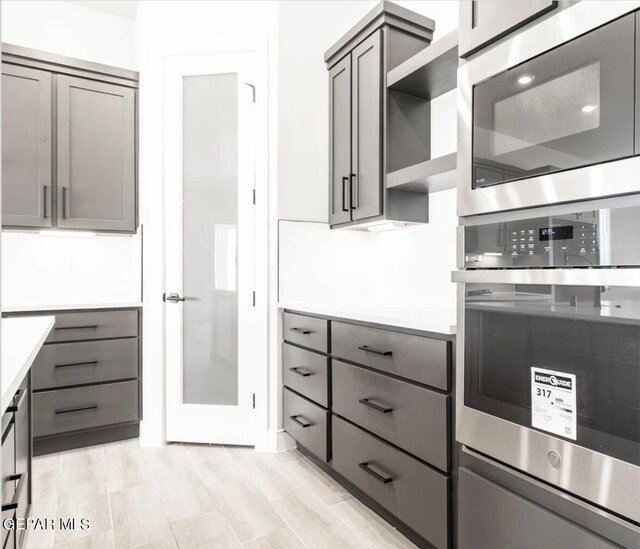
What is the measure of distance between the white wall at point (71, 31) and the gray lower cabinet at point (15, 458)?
2681mm

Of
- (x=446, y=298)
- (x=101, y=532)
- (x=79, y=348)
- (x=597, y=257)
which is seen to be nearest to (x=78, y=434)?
(x=79, y=348)

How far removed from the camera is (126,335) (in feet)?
9.40

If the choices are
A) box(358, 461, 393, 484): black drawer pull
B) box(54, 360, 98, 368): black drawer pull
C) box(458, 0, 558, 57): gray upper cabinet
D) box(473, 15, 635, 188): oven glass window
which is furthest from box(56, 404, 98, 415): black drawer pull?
box(458, 0, 558, 57): gray upper cabinet

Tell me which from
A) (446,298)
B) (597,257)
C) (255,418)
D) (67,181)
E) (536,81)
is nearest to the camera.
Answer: (597,257)

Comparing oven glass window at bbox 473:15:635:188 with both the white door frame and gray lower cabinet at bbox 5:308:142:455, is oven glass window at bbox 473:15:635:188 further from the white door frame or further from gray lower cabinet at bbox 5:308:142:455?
gray lower cabinet at bbox 5:308:142:455

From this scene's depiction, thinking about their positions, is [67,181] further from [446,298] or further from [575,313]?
[575,313]

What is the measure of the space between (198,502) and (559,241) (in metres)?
1.94

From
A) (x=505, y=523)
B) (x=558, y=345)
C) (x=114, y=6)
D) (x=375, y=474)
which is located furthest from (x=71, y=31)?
(x=505, y=523)

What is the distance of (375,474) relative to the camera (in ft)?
5.99

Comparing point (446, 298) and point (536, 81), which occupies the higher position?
point (536, 81)

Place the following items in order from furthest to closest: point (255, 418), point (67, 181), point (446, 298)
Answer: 1. point (67, 181)
2. point (255, 418)
3. point (446, 298)

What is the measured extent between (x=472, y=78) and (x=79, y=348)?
2.67 meters

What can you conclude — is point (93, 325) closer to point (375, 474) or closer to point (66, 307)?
point (66, 307)

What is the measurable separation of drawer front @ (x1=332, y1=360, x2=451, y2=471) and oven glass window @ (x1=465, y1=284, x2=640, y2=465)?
0.23m
